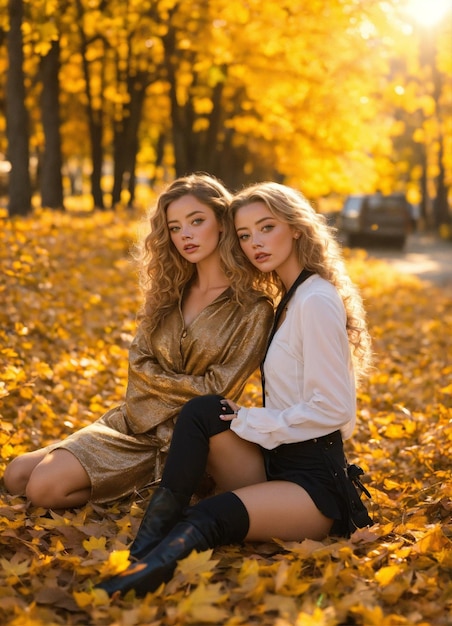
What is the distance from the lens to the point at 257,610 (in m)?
2.88

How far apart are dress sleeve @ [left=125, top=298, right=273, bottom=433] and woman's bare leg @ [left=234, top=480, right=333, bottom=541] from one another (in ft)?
2.23

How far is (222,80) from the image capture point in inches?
562

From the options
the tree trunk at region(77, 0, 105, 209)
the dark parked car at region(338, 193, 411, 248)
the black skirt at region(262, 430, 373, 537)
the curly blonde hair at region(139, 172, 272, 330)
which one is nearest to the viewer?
the black skirt at region(262, 430, 373, 537)

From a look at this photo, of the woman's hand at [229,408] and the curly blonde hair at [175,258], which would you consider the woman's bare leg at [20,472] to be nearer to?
the curly blonde hair at [175,258]

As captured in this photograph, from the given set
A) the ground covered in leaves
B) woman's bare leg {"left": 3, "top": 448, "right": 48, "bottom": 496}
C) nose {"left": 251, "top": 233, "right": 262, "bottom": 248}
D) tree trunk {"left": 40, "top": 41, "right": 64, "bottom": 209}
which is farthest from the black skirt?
tree trunk {"left": 40, "top": 41, "right": 64, "bottom": 209}

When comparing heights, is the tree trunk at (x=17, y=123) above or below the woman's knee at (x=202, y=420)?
above

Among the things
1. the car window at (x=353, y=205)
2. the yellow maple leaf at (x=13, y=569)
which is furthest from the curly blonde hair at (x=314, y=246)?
the car window at (x=353, y=205)

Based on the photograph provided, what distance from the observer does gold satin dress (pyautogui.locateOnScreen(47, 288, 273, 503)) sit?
400 cm

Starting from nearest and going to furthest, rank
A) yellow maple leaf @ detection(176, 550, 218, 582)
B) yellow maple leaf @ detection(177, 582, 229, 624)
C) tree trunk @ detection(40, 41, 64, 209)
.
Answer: yellow maple leaf @ detection(177, 582, 229, 624) → yellow maple leaf @ detection(176, 550, 218, 582) → tree trunk @ detection(40, 41, 64, 209)

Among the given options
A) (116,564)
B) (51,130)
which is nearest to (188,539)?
(116,564)

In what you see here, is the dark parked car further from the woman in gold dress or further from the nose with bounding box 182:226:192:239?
the nose with bounding box 182:226:192:239

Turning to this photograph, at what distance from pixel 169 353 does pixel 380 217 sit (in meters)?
21.1

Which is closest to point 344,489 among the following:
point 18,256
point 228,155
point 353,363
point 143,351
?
point 353,363

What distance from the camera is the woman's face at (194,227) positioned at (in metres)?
4.14
